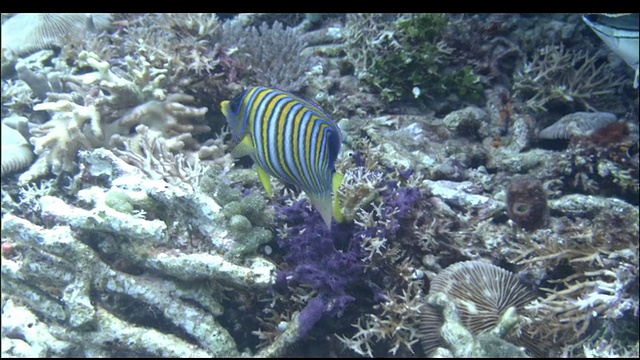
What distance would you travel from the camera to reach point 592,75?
4.56 m

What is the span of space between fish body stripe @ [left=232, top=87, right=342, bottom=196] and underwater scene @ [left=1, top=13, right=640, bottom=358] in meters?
0.01

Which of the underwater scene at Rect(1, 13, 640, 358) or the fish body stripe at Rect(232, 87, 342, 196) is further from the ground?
the fish body stripe at Rect(232, 87, 342, 196)

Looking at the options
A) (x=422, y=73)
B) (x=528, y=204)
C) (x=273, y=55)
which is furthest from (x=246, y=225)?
(x=422, y=73)

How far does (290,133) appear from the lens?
199 cm

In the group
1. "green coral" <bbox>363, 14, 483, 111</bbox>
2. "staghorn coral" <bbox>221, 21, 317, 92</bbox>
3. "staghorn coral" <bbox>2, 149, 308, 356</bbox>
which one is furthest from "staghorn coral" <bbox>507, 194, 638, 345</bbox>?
"staghorn coral" <bbox>221, 21, 317, 92</bbox>

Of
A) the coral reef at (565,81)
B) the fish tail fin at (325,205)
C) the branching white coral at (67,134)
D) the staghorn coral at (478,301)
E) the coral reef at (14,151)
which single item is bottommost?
the staghorn coral at (478,301)

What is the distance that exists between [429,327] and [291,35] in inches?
157

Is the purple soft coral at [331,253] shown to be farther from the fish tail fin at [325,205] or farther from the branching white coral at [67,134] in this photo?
the branching white coral at [67,134]

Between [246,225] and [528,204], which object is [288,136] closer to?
[246,225]

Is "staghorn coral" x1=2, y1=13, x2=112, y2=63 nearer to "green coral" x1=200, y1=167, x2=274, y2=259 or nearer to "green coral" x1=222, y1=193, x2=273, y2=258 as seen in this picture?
"green coral" x1=200, y1=167, x2=274, y2=259

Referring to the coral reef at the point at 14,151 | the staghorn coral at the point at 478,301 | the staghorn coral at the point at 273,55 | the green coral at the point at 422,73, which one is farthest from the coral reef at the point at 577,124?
the coral reef at the point at 14,151

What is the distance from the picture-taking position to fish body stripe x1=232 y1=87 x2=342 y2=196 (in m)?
1.99

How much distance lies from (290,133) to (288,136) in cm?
2

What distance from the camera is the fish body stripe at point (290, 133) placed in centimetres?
199
